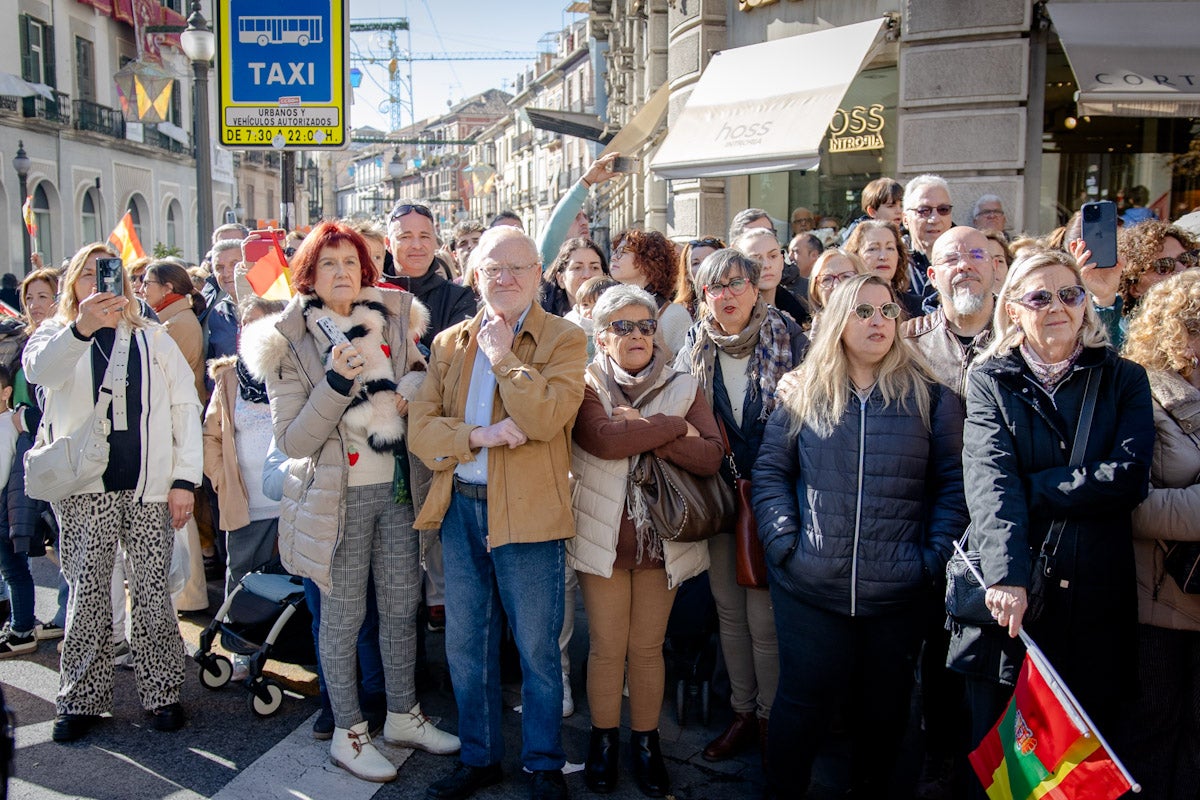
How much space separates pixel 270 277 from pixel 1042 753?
3769 millimetres

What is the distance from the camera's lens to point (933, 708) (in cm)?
414

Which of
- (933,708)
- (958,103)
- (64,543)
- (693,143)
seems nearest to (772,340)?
(933,708)

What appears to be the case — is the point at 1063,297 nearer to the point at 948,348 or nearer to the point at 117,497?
the point at 948,348

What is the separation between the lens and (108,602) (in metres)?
4.46

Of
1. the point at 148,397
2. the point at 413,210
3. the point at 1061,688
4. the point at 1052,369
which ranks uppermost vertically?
the point at 413,210

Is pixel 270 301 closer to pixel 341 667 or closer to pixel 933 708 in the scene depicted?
pixel 341 667

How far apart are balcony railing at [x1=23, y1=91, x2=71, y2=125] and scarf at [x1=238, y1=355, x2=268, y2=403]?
2684 cm

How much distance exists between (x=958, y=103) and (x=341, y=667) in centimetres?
785

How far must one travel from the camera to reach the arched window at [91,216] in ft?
103

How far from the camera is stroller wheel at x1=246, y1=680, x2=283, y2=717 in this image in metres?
4.54

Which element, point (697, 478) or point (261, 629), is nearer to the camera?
point (697, 478)

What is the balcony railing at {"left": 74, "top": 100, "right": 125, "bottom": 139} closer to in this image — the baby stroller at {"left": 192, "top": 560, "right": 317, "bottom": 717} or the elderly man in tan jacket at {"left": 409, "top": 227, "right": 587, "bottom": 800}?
the baby stroller at {"left": 192, "top": 560, "right": 317, "bottom": 717}

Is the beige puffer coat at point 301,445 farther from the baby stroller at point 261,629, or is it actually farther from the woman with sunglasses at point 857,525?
the woman with sunglasses at point 857,525

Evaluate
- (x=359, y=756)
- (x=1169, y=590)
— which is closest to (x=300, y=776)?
(x=359, y=756)
